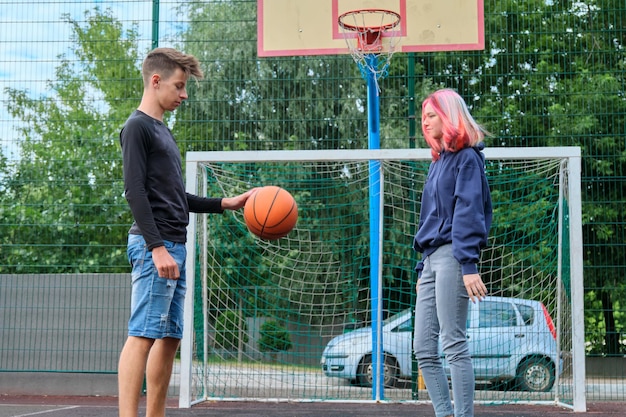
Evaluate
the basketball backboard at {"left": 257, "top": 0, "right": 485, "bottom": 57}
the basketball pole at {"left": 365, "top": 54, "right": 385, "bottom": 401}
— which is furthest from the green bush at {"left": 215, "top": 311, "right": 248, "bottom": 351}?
the basketball backboard at {"left": 257, "top": 0, "right": 485, "bottom": 57}

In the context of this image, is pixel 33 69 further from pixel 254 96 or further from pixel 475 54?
pixel 475 54

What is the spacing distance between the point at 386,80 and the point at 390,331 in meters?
2.37

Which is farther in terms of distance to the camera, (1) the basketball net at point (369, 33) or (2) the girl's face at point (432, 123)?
(1) the basketball net at point (369, 33)

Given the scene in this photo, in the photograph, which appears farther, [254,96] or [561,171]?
[254,96]

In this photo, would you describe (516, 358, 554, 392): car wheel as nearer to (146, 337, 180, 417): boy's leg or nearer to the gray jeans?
the gray jeans

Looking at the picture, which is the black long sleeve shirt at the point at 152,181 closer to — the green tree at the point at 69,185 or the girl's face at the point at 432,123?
the girl's face at the point at 432,123

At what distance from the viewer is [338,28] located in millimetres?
6582

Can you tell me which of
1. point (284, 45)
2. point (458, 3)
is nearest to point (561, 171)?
point (458, 3)

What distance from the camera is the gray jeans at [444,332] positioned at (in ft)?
10.3

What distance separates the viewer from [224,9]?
27.0ft

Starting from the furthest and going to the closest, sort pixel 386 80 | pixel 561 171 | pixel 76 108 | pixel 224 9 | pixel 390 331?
pixel 224 9 < pixel 76 108 < pixel 386 80 < pixel 390 331 < pixel 561 171

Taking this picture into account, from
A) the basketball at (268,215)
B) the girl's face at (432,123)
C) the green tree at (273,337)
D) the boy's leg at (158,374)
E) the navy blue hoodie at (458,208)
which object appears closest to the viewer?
the navy blue hoodie at (458,208)

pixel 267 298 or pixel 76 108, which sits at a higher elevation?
pixel 76 108

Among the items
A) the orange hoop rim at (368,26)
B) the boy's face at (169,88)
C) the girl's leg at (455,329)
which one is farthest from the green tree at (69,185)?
the girl's leg at (455,329)
